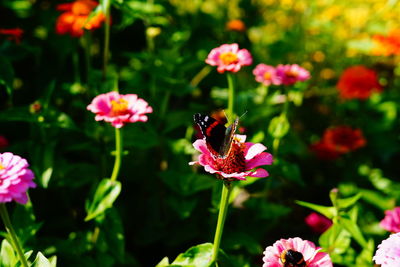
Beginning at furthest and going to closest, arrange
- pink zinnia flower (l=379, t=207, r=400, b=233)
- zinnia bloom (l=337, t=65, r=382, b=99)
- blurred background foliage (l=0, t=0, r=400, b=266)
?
1. zinnia bloom (l=337, t=65, r=382, b=99)
2. blurred background foliage (l=0, t=0, r=400, b=266)
3. pink zinnia flower (l=379, t=207, r=400, b=233)

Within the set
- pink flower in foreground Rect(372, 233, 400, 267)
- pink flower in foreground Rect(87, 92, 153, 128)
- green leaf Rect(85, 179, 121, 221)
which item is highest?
pink flower in foreground Rect(87, 92, 153, 128)

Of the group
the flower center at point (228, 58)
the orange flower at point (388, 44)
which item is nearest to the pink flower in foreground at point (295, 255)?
the flower center at point (228, 58)

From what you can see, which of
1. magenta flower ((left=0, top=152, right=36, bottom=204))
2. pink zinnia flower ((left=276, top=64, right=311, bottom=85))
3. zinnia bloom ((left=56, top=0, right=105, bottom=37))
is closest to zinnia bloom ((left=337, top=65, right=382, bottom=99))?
pink zinnia flower ((left=276, top=64, right=311, bottom=85))

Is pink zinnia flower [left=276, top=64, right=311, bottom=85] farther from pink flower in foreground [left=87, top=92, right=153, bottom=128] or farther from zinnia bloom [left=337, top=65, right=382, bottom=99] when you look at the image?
zinnia bloom [left=337, top=65, right=382, bottom=99]

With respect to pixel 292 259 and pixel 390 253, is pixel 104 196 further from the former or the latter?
pixel 390 253

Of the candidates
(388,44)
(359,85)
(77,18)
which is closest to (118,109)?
(77,18)

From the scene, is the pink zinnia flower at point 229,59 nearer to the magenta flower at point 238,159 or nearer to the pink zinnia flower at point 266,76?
the pink zinnia flower at point 266,76

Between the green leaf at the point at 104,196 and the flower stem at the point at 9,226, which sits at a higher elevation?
the flower stem at the point at 9,226
